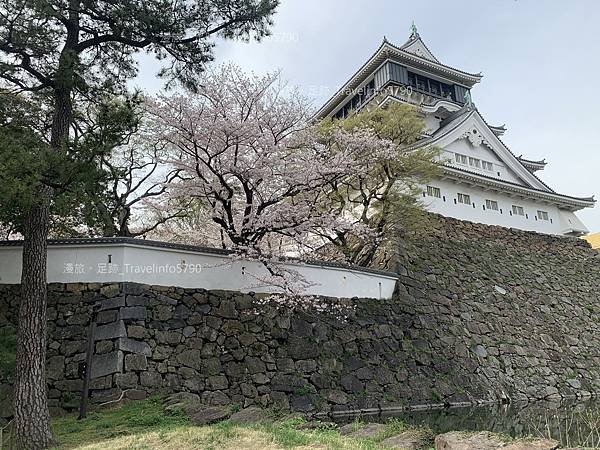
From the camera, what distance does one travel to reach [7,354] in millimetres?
6629

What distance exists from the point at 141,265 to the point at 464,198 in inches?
464

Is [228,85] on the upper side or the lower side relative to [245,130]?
upper

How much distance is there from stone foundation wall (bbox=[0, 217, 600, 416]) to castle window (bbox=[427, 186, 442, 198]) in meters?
0.88

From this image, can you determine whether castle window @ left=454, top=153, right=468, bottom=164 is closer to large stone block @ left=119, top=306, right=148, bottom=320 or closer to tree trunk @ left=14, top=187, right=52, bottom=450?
large stone block @ left=119, top=306, right=148, bottom=320

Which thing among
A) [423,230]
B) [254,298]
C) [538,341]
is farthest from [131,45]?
[538,341]

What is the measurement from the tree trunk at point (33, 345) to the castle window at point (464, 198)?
517 inches

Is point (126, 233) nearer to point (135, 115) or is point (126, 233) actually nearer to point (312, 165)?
point (312, 165)

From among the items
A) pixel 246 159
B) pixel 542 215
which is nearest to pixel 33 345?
pixel 246 159

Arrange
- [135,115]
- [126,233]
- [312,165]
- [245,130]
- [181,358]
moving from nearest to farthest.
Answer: [135,115] < [181,358] < [245,130] < [312,165] < [126,233]

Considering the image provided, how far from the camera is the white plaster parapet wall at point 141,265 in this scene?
7.75 m

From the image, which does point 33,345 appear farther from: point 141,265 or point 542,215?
point 542,215

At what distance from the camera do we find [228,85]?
30.0 ft

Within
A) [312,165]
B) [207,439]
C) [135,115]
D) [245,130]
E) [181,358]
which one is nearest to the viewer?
[207,439]

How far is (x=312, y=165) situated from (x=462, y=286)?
645cm
